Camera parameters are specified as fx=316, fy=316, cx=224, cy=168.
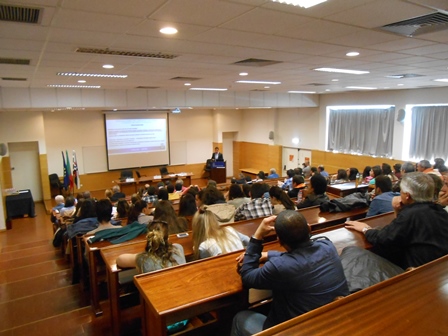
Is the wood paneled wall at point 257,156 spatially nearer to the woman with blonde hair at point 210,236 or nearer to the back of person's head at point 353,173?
the back of person's head at point 353,173

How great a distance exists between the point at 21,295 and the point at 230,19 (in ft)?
14.6

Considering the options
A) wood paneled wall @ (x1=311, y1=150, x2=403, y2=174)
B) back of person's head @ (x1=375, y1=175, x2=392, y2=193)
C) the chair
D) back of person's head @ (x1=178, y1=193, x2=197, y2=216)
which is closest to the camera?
back of person's head @ (x1=375, y1=175, x2=392, y2=193)

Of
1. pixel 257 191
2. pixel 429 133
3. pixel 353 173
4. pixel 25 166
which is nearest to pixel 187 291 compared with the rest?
pixel 257 191

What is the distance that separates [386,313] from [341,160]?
978cm

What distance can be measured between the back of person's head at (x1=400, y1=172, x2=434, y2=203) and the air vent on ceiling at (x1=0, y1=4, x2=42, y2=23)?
9.33 ft

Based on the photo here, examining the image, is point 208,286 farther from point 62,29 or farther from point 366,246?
point 62,29

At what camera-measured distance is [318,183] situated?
4258mm

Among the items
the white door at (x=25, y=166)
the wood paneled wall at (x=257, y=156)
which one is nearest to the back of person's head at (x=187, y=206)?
the white door at (x=25, y=166)

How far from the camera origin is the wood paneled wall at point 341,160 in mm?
9758

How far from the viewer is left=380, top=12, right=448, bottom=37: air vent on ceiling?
2.44 meters

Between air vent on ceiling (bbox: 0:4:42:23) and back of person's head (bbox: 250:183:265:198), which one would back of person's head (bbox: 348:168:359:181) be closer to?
back of person's head (bbox: 250:183:265:198)

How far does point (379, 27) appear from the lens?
8.89ft

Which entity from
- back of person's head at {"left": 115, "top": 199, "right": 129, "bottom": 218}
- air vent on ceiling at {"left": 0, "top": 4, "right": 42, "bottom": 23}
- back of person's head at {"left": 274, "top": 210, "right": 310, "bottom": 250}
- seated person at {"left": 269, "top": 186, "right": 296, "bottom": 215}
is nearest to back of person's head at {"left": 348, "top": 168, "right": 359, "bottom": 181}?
seated person at {"left": 269, "top": 186, "right": 296, "bottom": 215}

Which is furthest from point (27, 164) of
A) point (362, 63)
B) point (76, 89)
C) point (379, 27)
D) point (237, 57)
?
point (379, 27)
